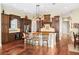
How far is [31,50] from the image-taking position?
2488 millimetres

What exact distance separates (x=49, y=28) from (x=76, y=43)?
19.6 inches

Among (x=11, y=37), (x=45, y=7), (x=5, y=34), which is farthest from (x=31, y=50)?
(x=45, y=7)

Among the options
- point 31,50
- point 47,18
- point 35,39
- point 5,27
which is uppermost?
point 47,18

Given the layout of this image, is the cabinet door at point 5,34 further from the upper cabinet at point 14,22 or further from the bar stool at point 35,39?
the bar stool at point 35,39

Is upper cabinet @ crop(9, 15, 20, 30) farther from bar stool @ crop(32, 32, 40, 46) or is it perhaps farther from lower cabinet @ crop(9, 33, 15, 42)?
bar stool @ crop(32, 32, 40, 46)

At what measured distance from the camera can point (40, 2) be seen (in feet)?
8.08

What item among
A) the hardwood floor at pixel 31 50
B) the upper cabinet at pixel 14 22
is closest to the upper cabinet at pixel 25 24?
the upper cabinet at pixel 14 22

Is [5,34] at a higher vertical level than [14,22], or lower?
lower

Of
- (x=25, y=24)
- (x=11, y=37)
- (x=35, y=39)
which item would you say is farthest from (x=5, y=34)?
(x=35, y=39)

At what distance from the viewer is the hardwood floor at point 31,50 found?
2457 millimetres

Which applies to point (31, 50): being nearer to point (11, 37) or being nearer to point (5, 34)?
point (11, 37)

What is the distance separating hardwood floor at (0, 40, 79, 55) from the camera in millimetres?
2457
